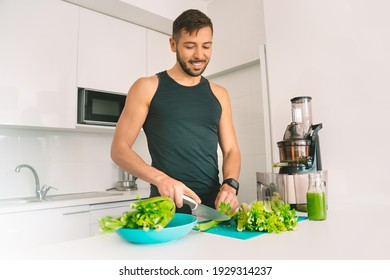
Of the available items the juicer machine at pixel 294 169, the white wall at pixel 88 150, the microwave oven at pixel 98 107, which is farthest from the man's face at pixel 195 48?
the white wall at pixel 88 150

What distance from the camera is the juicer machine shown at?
1.16m

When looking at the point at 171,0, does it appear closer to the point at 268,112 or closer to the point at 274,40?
the point at 274,40

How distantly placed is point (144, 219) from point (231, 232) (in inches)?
11.3

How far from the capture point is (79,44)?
211 cm

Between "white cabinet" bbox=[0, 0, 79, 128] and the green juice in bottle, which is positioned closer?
the green juice in bottle

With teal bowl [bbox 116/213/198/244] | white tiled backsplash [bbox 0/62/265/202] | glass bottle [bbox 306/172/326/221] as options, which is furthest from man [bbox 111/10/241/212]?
white tiled backsplash [bbox 0/62/265/202]

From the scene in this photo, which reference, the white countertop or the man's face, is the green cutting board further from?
the man's face

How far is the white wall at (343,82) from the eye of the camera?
1320mm

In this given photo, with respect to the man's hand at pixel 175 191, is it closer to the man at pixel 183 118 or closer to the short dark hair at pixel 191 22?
the man at pixel 183 118

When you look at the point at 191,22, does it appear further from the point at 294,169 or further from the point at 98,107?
the point at 98,107

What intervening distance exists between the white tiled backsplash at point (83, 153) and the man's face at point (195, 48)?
1251 millimetres

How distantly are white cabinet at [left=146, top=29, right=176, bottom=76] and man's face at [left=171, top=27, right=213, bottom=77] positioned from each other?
4.56 ft

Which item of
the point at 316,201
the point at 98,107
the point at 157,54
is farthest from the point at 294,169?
the point at 157,54

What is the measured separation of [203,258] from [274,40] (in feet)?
4.78
